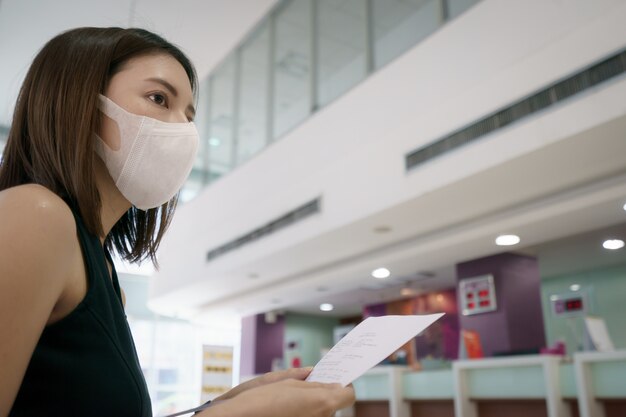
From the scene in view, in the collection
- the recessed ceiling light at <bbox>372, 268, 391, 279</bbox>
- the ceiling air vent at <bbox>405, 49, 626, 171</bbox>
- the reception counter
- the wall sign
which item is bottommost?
the reception counter

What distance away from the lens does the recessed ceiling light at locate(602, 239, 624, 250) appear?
257 inches

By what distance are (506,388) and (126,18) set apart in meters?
5.86

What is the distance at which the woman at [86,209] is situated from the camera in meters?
0.60

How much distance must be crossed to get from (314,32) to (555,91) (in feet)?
11.3

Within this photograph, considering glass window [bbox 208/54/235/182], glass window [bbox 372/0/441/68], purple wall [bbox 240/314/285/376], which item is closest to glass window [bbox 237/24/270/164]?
glass window [bbox 208/54/235/182]

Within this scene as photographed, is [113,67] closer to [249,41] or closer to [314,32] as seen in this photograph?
[314,32]

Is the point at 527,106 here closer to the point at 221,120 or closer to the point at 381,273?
the point at 381,273

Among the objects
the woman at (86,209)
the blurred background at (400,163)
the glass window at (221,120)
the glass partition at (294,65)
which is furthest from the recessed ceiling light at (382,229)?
the woman at (86,209)

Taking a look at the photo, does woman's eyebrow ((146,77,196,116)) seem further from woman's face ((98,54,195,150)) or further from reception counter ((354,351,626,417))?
reception counter ((354,351,626,417))

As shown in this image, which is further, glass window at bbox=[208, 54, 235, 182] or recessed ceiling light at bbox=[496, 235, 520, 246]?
glass window at bbox=[208, 54, 235, 182]

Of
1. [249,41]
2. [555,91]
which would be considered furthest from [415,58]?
[249,41]

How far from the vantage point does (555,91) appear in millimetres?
3520

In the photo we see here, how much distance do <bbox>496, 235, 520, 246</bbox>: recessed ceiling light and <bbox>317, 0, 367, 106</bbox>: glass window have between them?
2.03m

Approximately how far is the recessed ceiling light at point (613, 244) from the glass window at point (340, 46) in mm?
3671
